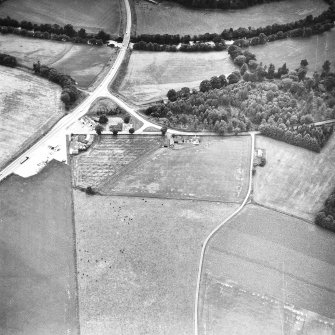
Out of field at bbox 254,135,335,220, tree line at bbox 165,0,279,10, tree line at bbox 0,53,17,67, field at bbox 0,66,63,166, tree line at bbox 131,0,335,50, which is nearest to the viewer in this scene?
field at bbox 254,135,335,220

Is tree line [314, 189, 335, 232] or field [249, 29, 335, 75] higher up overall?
field [249, 29, 335, 75]

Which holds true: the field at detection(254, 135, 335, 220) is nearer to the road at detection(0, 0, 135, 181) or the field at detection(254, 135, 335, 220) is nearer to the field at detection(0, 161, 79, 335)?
the road at detection(0, 0, 135, 181)

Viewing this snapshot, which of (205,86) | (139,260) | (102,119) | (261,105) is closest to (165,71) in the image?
(205,86)

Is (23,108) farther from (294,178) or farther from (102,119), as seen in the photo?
(294,178)

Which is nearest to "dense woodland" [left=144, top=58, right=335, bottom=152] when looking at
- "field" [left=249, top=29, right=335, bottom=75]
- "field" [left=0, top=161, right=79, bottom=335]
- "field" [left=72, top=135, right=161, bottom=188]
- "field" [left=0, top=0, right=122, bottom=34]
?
"field" [left=249, top=29, right=335, bottom=75]

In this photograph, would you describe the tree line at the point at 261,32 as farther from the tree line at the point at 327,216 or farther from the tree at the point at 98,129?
the tree line at the point at 327,216
